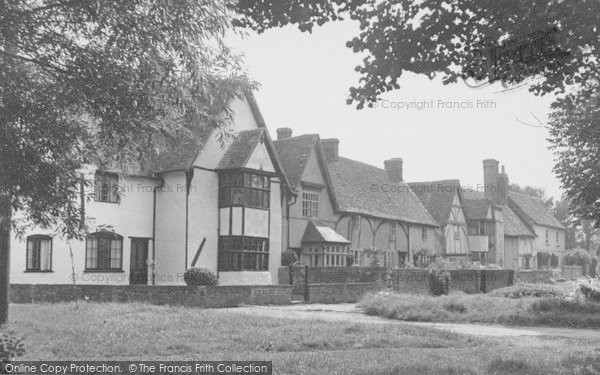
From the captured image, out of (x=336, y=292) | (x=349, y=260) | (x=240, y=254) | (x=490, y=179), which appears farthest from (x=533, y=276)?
(x=240, y=254)

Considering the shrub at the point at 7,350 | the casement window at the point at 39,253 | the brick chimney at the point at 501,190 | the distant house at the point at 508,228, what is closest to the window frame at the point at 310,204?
the casement window at the point at 39,253

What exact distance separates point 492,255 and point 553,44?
50.6 metres

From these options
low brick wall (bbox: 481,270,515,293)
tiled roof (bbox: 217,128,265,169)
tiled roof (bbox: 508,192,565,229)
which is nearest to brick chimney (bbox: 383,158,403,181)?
low brick wall (bbox: 481,270,515,293)

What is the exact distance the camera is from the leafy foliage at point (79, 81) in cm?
930

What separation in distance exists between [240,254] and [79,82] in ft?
72.2

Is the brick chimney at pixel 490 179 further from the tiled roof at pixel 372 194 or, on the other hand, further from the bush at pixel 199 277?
the bush at pixel 199 277

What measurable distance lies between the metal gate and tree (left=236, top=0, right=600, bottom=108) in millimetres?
19079

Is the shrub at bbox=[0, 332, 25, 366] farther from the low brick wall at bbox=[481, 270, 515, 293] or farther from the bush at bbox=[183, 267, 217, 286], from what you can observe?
the low brick wall at bbox=[481, 270, 515, 293]

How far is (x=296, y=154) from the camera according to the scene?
3778cm

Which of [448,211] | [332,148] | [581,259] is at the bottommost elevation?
[581,259]

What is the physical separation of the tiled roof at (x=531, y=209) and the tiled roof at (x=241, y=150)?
47.8 m

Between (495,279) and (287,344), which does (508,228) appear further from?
(287,344)

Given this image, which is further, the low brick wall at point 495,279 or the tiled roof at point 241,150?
the low brick wall at point 495,279

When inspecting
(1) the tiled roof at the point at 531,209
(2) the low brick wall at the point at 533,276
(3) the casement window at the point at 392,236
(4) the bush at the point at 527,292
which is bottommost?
(2) the low brick wall at the point at 533,276
